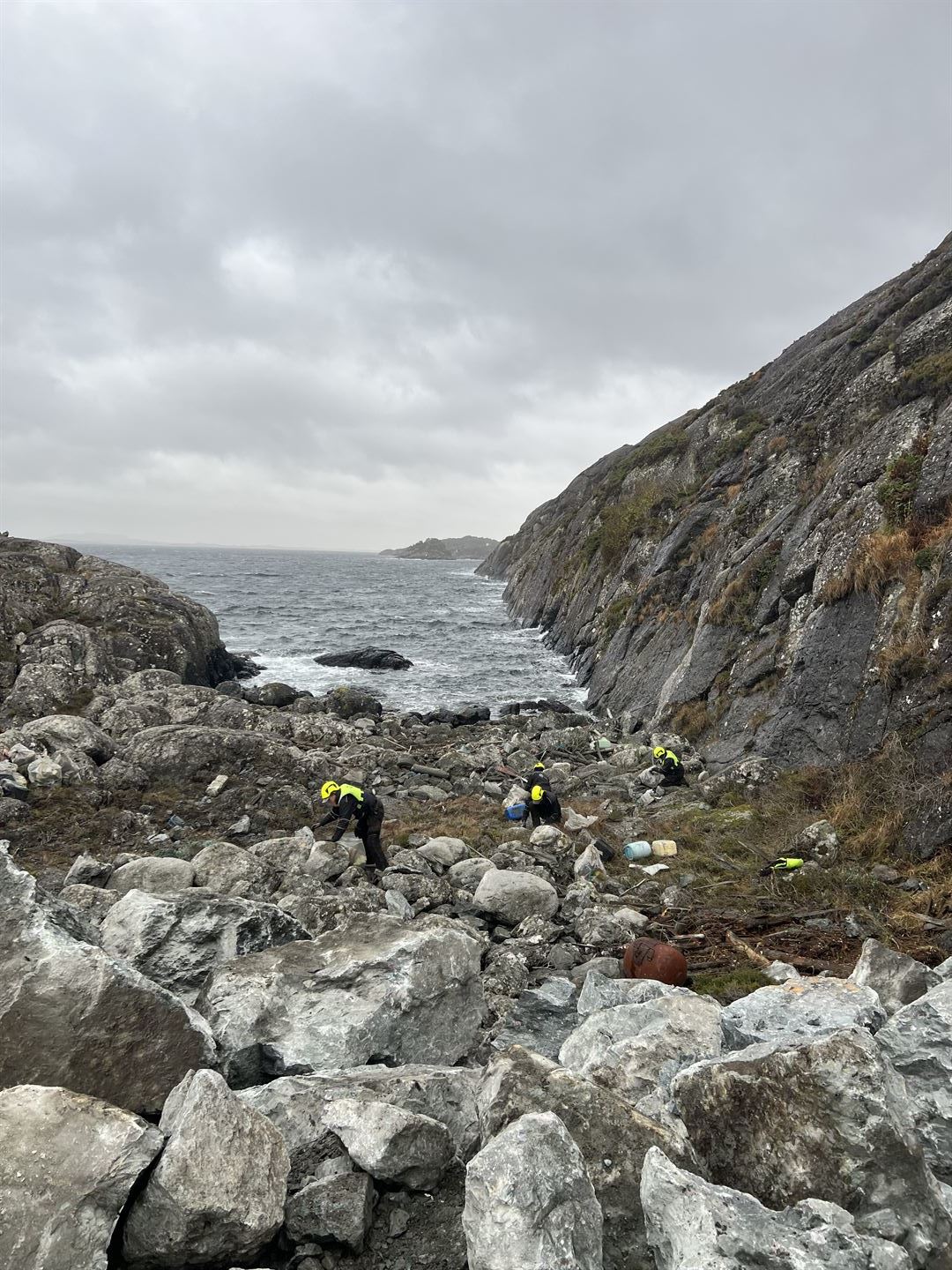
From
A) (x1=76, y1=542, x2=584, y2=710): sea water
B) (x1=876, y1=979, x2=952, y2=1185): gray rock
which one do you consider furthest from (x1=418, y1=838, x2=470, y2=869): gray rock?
(x1=76, y1=542, x2=584, y2=710): sea water

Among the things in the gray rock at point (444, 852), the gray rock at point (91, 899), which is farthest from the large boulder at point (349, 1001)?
the gray rock at point (444, 852)

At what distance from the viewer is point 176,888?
7520 millimetres

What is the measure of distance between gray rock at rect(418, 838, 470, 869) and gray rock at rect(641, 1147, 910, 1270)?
7754mm

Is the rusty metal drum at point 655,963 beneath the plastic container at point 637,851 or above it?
above

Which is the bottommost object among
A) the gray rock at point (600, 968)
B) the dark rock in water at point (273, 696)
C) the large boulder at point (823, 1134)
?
the dark rock in water at point (273, 696)

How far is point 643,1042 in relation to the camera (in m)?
3.99

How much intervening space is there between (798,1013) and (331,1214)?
293cm

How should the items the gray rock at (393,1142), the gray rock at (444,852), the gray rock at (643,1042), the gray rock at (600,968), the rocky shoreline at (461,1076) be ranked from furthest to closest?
the gray rock at (444,852), the gray rock at (600,968), the gray rock at (643,1042), the gray rock at (393,1142), the rocky shoreline at (461,1076)

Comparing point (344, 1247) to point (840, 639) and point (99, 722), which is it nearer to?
point (840, 639)

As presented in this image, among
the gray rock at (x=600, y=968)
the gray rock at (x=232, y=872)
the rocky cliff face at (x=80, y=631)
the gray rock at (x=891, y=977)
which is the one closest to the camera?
the gray rock at (x=891, y=977)

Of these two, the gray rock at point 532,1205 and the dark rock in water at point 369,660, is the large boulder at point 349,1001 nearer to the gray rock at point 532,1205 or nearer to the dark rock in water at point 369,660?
the gray rock at point 532,1205

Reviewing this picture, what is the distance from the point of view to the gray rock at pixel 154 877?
7.46 m

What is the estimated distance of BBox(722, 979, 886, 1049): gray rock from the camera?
12.7 ft

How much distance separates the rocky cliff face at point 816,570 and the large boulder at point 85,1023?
1037cm
